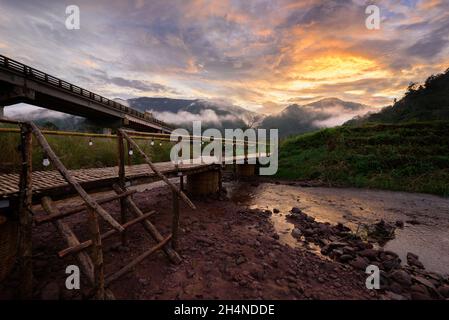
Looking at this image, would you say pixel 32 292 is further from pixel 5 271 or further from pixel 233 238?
pixel 233 238

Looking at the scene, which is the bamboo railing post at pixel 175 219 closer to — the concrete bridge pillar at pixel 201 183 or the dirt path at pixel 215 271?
the dirt path at pixel 215 271

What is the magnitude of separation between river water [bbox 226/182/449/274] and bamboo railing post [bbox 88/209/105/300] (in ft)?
16.6

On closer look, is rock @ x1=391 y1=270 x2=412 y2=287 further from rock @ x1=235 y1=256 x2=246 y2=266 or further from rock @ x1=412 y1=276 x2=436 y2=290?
rock @ x1=235 y1=256 x2=246 y2=266

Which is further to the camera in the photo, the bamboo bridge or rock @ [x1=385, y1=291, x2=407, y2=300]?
rock @ [x1=385, y1=291, x2=407, y2=300]

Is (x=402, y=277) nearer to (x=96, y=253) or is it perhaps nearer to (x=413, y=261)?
(x=413, y=261)

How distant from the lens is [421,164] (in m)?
16.0

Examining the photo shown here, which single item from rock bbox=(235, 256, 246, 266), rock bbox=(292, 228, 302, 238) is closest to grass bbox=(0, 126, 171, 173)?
rock bbox=(235, 256, 246, 266)

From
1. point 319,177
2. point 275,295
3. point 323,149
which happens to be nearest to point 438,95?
point 323,149

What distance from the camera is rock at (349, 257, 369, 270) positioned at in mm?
5149

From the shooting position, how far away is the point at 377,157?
17734mm

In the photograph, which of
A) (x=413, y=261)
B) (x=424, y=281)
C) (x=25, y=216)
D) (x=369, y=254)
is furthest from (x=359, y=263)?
(x=25, y=216)

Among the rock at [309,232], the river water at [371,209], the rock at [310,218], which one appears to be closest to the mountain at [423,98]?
the river water at [371,209]

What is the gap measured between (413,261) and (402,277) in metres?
1.42
